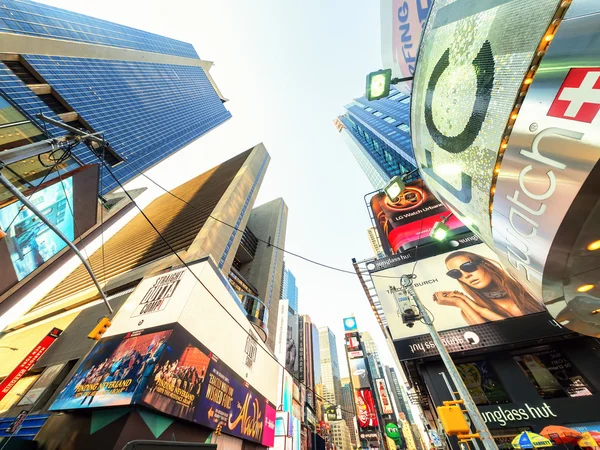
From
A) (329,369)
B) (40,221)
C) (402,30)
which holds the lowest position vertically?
(40,221)

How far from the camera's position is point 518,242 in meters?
4.61

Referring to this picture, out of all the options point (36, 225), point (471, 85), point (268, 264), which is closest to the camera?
point (471, 85)

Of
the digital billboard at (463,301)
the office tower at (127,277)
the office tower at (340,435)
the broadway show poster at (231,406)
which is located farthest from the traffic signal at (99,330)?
the office tower at (340,435)

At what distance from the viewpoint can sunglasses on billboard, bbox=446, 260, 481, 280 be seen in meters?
11.7

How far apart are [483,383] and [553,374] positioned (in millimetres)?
2665

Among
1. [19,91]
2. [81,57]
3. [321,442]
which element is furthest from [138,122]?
[321,442]

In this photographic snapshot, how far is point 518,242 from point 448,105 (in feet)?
12.7

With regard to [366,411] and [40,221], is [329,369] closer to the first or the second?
[366,411]

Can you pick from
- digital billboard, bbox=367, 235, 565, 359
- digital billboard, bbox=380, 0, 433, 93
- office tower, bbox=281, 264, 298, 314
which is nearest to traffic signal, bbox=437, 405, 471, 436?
digital billboard, bbox=367, 235, 565, 359

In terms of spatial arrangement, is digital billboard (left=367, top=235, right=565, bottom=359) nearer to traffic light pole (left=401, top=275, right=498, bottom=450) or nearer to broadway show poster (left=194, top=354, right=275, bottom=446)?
traffic light pole (left=401, top=275, right=498, bottom=450)

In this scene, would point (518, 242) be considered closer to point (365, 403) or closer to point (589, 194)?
point (589, 194)

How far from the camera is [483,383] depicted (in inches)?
415

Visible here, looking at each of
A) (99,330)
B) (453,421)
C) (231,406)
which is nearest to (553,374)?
(453,421)

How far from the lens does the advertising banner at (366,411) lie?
35250 millimetres
